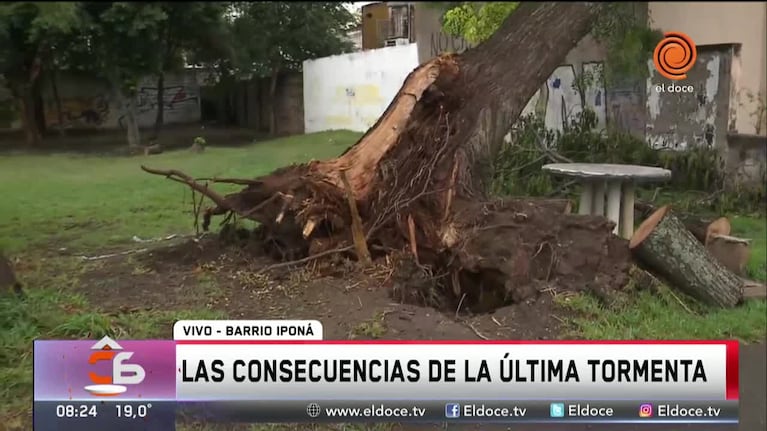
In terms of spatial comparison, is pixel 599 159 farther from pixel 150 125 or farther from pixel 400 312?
pixel 150 125

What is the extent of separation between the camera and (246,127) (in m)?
4.40

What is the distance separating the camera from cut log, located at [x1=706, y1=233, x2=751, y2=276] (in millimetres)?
5785

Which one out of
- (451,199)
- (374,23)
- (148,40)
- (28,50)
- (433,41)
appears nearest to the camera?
(148,40)

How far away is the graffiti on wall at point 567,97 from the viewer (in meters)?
5.63

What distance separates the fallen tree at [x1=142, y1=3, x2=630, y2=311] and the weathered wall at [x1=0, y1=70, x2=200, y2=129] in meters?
0.96

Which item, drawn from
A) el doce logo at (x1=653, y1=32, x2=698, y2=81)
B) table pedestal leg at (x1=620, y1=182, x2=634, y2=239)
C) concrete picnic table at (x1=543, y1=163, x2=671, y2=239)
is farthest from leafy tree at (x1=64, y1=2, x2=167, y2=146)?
table pedestal leg at (x1=620, y1=182, x2=634, y2=239)

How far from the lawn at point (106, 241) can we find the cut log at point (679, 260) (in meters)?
0.11

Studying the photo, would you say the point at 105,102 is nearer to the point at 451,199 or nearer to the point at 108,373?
the point at 108,373

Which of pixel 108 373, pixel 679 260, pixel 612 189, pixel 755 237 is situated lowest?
pixel 755 237

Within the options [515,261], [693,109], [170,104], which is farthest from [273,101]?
[693,109]

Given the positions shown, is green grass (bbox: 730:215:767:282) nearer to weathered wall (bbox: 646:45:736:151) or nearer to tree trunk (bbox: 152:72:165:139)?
weathered wall (bbox: 646:45:736:151)

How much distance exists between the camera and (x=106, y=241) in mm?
5613

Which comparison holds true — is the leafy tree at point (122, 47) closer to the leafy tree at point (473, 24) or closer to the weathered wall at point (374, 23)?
the weathered wall at point (374, 23)

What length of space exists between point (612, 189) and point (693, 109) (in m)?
0.97
